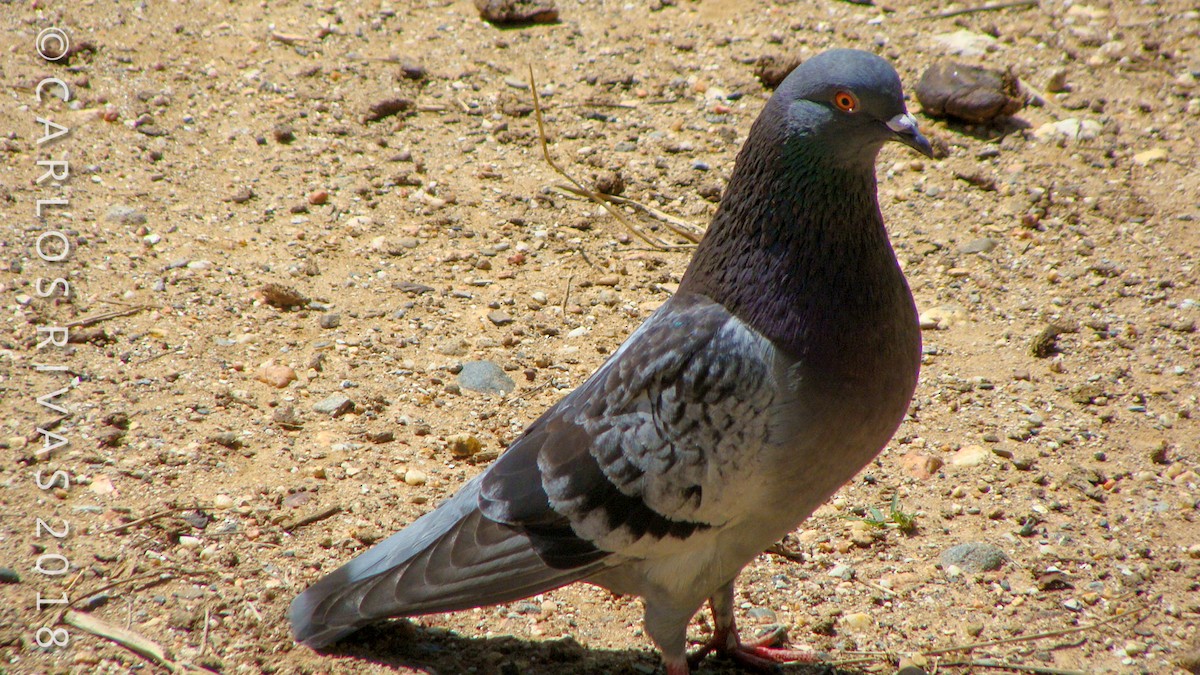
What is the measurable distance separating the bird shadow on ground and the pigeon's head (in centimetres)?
174

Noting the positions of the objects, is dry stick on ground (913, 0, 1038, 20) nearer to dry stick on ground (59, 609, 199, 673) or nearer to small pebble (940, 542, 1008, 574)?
small pebble (940, 542, 1008, 574)

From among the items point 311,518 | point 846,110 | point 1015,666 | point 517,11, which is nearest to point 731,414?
point 846,110

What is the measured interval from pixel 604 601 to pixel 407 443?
1034 mm

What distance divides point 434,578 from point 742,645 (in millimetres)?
1124

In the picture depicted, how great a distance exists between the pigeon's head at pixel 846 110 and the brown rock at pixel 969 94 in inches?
123

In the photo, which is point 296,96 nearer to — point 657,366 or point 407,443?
point 407,443

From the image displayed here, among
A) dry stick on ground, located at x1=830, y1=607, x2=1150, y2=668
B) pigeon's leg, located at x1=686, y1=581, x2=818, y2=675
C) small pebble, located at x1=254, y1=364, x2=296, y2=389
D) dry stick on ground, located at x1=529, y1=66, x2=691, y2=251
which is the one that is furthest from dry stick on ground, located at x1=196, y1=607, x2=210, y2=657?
dry stick on ground, located at x1=529, y1=66, x2=691, y2=251

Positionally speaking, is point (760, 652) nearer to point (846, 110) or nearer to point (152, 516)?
point (846, 110)

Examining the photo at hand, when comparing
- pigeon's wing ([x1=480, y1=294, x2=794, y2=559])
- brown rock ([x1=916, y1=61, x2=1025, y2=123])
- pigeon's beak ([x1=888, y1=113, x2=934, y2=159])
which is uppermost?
pigeon's beak ([x1=888, y1=113, x2=934, y2=159])

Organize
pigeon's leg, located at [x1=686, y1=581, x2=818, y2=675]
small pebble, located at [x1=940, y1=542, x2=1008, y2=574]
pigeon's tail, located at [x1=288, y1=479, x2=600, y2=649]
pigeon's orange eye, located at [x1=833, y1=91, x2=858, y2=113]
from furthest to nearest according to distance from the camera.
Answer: small pebble, located at [x1=940, y1=542, x2=1008, y2=574], pigeon's leg, located at [x1=686, y1=581, x2=818, y2=675], pigeon's tail, located at [x1=288, y1=479, x2=600, y2=649], pigeon's orange eye, located at [x1=833, y1=91, x2=858, y2=113]

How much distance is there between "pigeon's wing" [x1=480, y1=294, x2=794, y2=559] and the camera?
3000mm

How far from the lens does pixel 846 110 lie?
9.78 ft

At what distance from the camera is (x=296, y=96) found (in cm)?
597

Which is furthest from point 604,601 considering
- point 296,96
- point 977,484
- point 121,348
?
point 296,96
